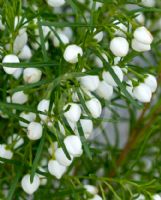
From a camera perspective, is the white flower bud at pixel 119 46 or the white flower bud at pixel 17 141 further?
the white flower bud at pixel 17 141

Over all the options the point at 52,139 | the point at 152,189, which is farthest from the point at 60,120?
the point at 152,189

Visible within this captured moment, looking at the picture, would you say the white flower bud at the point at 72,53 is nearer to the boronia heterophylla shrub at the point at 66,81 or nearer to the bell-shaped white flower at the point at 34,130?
the boronia heterophylla shrub at the point at 66,81

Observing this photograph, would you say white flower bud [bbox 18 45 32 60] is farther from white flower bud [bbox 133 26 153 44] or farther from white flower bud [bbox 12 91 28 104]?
white flower bud [bbox 133 26 153 44]

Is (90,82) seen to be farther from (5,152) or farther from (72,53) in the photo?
(5,152)

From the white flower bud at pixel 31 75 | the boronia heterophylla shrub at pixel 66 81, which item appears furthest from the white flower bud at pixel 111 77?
the white flower bud at pixel 31 75

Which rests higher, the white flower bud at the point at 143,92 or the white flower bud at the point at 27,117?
the white flower bud at the point at 143,92

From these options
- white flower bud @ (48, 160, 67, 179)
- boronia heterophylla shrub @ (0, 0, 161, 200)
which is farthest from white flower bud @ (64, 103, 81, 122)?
white flower bud @ (48, 160, 67, 179)

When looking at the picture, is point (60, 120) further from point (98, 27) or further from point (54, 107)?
point (98, 27)
